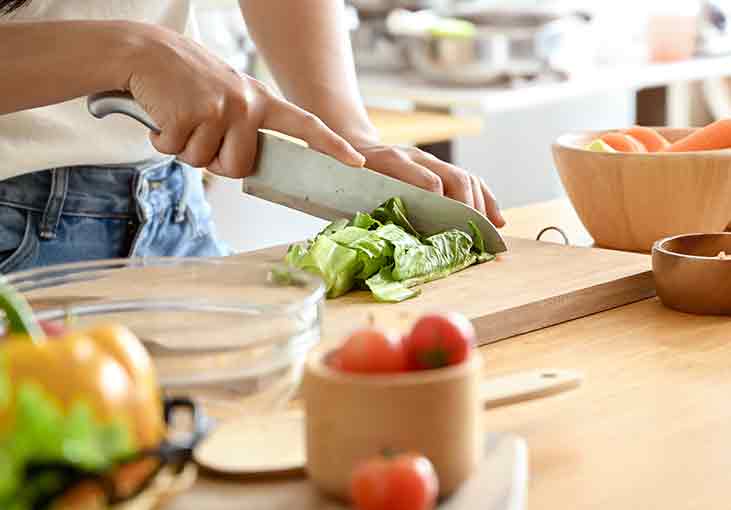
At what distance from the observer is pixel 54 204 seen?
64.6 inches

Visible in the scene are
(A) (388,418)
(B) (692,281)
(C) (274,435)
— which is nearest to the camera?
(A) (388,418)

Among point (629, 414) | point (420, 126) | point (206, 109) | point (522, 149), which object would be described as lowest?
point (522, 149)

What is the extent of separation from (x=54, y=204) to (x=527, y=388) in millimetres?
844

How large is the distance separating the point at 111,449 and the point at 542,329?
76 cm

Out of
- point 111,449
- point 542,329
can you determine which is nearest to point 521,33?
point 542,329

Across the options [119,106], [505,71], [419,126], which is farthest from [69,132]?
[505,71]

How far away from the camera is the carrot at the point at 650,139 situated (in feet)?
5.77

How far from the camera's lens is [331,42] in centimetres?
184

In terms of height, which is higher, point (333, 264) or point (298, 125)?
point (298, 125)

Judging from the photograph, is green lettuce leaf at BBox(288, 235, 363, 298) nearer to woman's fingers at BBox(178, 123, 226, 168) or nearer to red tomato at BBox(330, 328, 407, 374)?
woman's fingers at BBox(178, 123, 226, 168)

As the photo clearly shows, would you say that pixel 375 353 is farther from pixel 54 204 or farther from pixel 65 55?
pixel 54 204

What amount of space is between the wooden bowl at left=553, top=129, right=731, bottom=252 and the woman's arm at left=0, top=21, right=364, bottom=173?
0.47 meters

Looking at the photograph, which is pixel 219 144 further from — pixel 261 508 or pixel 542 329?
pixel 261 508

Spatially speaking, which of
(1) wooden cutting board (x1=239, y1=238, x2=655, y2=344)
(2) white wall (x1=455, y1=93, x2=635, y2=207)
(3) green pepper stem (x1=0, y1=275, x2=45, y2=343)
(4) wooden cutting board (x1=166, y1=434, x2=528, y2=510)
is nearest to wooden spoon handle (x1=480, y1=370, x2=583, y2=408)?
(4) wooden cutting board (x1=166, y1=434, x2=528, y2=510)
